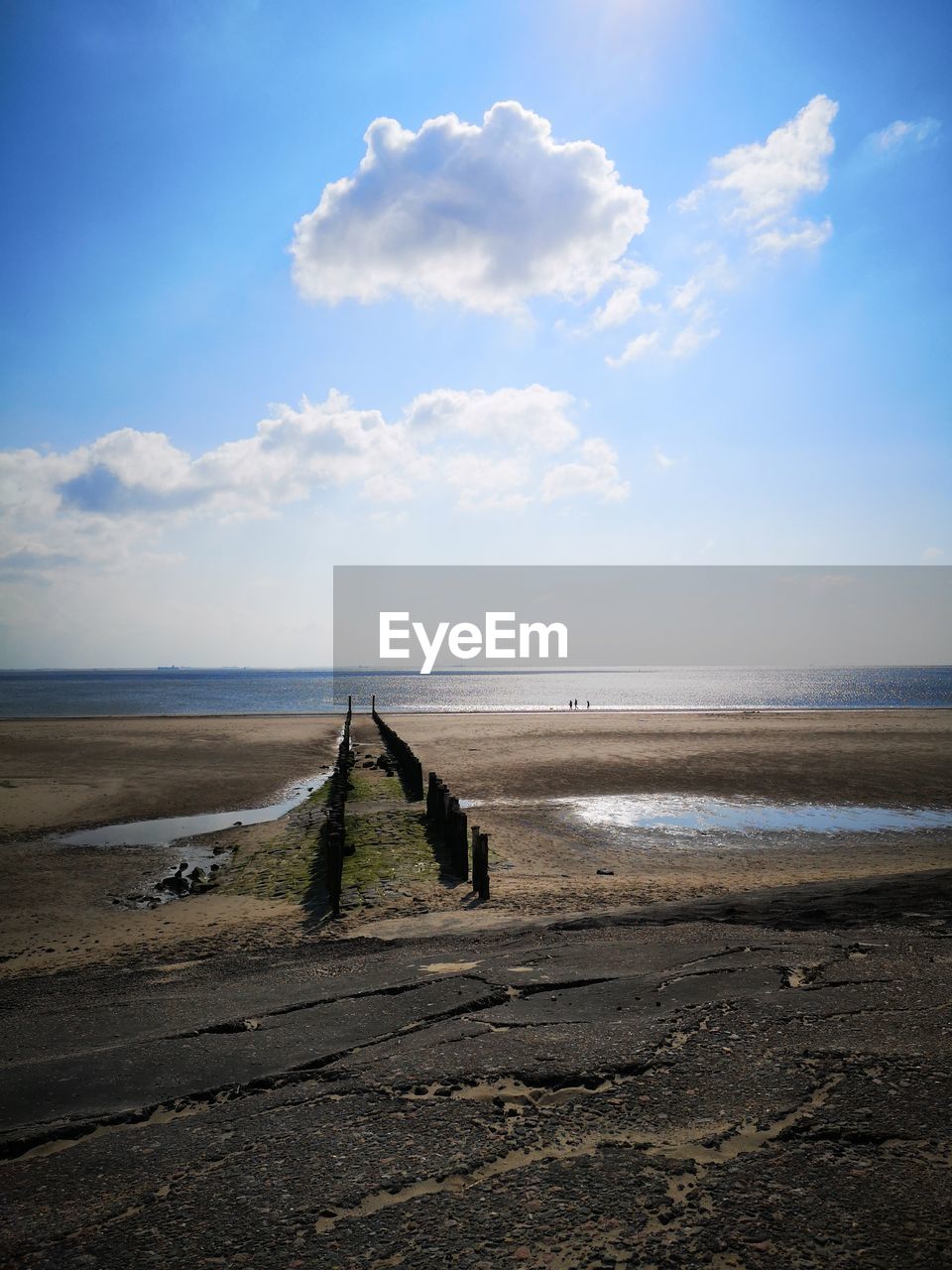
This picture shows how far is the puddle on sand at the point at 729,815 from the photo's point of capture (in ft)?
62.0

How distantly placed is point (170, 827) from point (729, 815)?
16.2m

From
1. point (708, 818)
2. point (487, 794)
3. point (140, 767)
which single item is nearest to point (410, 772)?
point (487, 794)

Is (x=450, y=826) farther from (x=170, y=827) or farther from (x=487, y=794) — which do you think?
(x=170, y=827)

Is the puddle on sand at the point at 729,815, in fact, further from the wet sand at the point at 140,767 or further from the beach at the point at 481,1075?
the wet sand at the point at 140,767

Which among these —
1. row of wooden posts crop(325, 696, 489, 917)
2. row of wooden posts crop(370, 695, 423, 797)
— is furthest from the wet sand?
row of wooden posts crop(325, 696, 489, 917)

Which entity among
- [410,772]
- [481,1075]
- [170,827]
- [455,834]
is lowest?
[170,827]

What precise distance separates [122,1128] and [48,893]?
35.2 ft

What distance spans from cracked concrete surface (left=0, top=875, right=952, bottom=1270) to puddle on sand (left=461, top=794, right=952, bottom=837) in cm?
1203

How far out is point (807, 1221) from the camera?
3.52 m

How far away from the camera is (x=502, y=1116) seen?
452 centimetres

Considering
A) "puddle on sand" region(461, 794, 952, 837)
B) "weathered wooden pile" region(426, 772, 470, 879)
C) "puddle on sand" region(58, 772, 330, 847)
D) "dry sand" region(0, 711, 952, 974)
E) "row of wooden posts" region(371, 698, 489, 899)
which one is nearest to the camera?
"dry sand" region(0, 711, 952, 974)

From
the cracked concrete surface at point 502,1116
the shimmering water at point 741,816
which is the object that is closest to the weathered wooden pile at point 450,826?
the shimmering water at point 741,816

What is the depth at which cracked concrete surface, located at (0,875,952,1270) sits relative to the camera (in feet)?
11.5

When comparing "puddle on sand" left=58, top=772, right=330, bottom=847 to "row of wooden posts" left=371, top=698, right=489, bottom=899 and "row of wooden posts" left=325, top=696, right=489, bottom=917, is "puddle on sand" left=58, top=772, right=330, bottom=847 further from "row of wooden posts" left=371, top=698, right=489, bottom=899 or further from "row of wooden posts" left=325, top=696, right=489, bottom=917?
"row of wooden posts" left=371, top=698, right=489, bottom=899
